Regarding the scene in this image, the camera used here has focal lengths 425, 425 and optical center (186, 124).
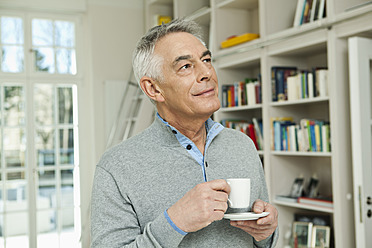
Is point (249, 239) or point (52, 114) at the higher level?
point (52, 114)

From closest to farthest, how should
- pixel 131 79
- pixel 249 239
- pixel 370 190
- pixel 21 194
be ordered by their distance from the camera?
pixel 249 239 → pixel 370 190 → pixel 21 194 → pixel 131 79

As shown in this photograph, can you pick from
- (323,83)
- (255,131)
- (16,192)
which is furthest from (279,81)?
(16,192)

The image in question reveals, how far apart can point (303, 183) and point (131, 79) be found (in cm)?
274

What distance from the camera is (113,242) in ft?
3.92

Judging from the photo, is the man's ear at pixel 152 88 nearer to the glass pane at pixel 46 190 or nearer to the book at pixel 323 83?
the book at pixel 323 83

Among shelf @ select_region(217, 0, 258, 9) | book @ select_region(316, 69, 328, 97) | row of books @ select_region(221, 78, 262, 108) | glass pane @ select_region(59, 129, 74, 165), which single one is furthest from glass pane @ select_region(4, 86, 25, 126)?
book @ select_region(316, 69, 328, 97)

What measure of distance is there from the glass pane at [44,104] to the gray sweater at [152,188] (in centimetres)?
407

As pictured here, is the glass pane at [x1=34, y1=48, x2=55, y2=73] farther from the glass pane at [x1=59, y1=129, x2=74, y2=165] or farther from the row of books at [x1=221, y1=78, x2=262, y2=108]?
the row of books at [x1=221, y1=78, x2=262, y2=108]

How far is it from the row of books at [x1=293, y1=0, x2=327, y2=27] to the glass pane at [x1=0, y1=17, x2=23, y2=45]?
3343 millimetres

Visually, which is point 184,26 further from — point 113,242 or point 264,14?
point 264,14

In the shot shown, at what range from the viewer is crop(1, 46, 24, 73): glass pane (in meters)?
5.02

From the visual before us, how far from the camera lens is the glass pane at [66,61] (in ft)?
17.4

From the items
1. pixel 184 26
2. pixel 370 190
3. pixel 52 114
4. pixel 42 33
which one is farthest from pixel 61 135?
pixel 184 26

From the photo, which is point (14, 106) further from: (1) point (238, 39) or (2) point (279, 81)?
(2) point (279, 81)
